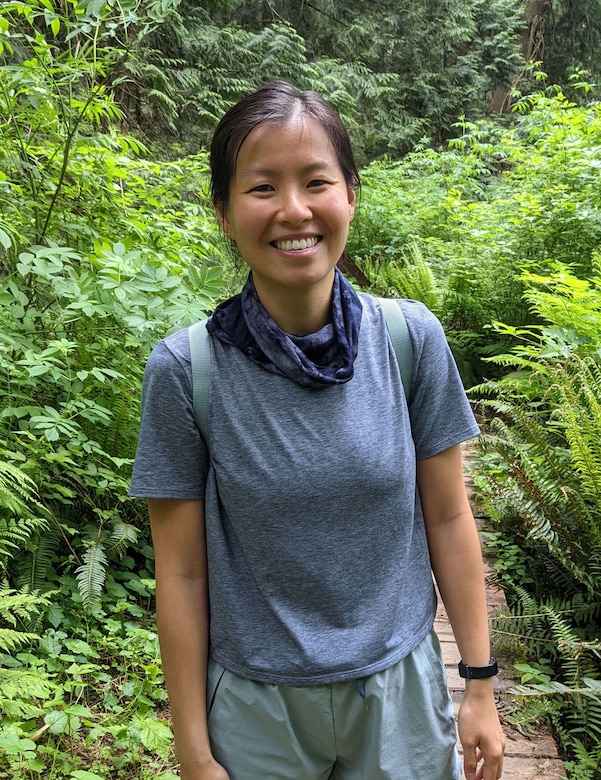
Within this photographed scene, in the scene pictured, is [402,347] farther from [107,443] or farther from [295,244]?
[107,443]

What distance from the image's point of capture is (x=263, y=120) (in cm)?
123

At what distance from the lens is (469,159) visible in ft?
36.8

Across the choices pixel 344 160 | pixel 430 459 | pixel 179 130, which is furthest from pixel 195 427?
pixel 179 130

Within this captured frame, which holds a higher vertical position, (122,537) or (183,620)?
(122,537)

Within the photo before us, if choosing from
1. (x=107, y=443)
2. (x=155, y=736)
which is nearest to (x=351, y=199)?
(x=155, y=736)

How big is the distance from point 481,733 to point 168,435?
2.90 feet

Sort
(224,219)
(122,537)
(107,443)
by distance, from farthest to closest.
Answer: (107,443), (122,537), (224,219)

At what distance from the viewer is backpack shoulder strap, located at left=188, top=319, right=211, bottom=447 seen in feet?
3.93

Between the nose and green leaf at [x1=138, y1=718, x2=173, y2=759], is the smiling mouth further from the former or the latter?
green leaf at [x1=138, y1=718, x2=173, y2=759]

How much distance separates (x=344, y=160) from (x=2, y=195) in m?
2.66

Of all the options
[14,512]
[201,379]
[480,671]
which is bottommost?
[480,671]

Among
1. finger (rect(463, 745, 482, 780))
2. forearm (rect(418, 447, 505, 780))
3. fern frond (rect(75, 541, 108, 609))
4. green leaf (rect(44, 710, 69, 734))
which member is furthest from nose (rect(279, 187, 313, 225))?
fern frond (rect(75, 541, 108, 609))

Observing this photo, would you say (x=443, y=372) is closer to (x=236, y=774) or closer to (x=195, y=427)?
(x=195, y=427)

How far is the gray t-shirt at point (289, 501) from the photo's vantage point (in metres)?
1.17
